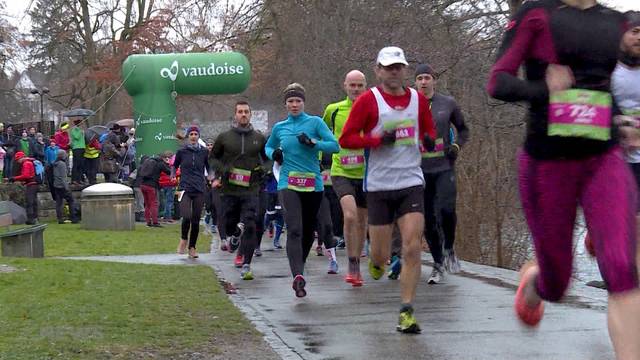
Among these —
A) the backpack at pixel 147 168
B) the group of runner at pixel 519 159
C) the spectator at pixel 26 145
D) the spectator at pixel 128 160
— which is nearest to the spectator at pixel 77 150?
the spectator at pixel 26 145

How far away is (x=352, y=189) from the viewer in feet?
37.4

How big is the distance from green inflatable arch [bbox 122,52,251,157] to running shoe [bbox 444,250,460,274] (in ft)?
53.8

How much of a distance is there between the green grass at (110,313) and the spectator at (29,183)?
433 inches

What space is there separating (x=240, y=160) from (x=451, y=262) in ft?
9.20

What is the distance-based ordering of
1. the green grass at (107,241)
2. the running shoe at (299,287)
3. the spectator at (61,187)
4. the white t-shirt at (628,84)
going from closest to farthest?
the white t-shirt at (628,84), the running shoe at (299,287), the green grass at (107,241), the spectator at (61,187)

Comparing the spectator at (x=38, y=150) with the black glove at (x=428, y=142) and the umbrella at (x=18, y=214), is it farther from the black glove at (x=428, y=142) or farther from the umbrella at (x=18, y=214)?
the black glove at (x=428, y=142)

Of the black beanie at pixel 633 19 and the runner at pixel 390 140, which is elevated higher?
the black beanie at pixel 633 19

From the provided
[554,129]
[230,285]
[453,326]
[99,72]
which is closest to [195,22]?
[99,72]

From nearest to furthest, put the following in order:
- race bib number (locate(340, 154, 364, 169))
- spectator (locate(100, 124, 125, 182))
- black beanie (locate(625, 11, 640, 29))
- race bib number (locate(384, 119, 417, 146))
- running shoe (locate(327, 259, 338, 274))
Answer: black beanie (locate(625, 11, 640, 29))
race bib number (locate(384, 119, 417, 146))
race bib number (locate(340, 154, 364, 169))
running shoe (locate(327, 259, 338, 274))
spectator (locate(100, 124, 125, 182))

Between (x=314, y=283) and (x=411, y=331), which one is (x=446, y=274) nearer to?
(x=314, y=283)

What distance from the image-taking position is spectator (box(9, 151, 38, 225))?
24142 millimetres

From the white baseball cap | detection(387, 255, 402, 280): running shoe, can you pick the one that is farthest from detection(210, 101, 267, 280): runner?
the white baseball cap

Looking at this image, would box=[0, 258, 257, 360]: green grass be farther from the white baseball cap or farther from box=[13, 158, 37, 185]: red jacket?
box=[13, 158, 37, 185]: red jacket

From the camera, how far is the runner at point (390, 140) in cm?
823
